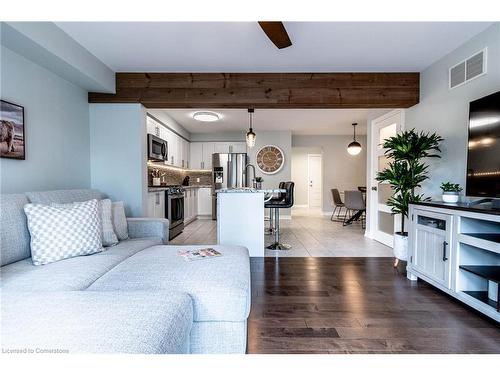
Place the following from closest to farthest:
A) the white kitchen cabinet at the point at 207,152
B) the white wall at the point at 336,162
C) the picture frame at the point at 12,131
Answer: the picture frame at the point at 12,131
the white kitchen cabinet at the point at 207,152
the white wall at the point at 336,162

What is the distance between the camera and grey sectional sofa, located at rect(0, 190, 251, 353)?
2.61ft

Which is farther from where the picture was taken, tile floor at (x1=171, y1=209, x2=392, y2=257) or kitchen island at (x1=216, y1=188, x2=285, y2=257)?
tile floor at (x1=171, y1=209, x2=392, y2=257)

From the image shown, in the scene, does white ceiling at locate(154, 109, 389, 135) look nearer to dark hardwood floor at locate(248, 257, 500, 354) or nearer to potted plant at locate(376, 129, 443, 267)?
potted plant at locate(376, 129, 443, 267)

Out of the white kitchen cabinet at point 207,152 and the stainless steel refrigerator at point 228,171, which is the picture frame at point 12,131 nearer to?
the stainless steel refrigerator at point 228,171

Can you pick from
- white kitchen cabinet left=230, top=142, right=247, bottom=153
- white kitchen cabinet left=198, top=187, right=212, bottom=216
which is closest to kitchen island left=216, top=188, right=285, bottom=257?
white kitchen cabinet left=198, top=187, right=212, bottom=216

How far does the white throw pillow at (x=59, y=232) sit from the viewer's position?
175cm

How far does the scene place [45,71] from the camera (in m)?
2.50

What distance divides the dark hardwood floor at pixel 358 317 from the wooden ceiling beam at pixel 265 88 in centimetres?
211

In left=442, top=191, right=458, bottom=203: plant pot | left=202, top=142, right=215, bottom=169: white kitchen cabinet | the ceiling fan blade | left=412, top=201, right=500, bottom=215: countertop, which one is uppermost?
the ceiling fan blade

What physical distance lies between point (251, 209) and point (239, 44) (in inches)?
75.8

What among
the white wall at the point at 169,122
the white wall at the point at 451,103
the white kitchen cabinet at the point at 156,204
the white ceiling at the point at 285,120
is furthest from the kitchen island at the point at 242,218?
the white wall at the point at 169,122

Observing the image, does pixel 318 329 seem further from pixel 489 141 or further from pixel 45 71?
pixel 45 71

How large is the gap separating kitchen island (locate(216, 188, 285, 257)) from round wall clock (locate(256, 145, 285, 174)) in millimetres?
3464
